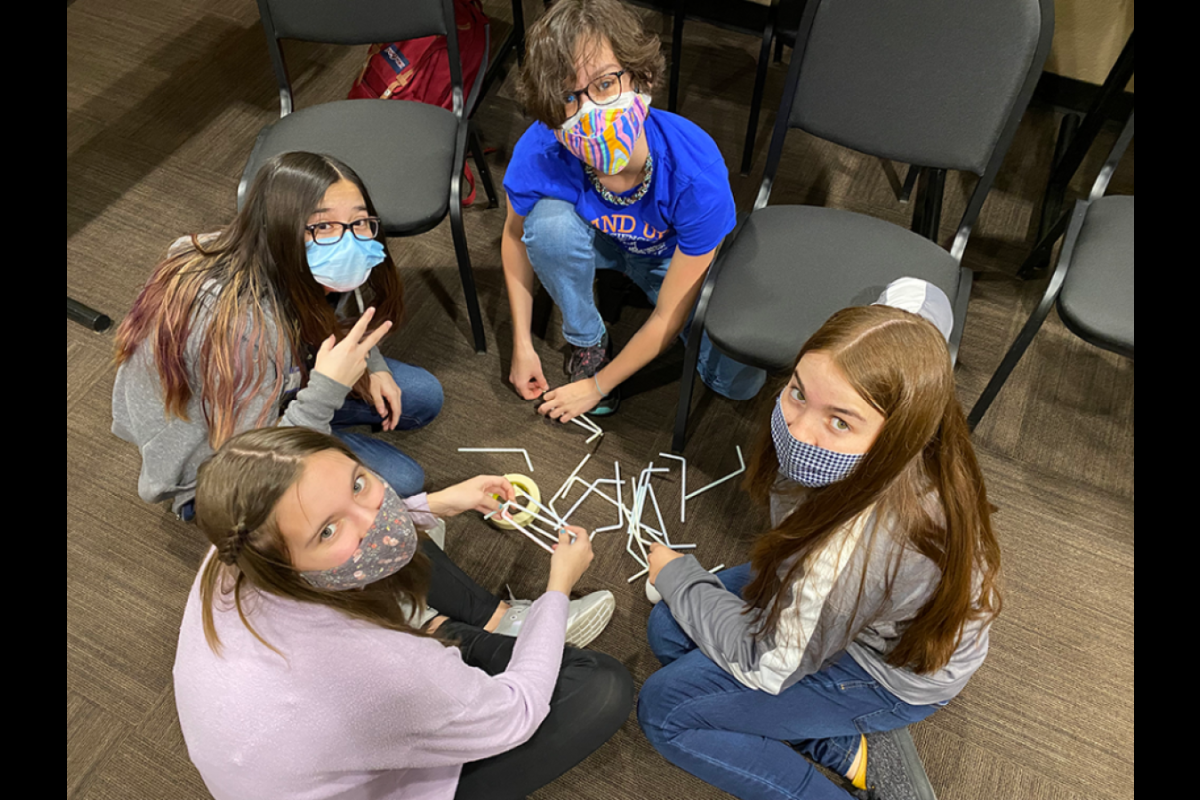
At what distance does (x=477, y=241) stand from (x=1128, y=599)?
228 cm

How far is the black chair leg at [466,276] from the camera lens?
2.16m

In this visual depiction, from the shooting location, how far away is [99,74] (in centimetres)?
332

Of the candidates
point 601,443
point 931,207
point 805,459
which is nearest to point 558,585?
point 805,459

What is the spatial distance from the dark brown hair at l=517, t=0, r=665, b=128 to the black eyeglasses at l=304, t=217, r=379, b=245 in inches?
18.0

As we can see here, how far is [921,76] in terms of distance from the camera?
1889 mm

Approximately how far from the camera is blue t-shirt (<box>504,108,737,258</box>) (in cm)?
188

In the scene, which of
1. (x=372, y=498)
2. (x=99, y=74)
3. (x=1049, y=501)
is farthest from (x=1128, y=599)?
(x=99, y=74)

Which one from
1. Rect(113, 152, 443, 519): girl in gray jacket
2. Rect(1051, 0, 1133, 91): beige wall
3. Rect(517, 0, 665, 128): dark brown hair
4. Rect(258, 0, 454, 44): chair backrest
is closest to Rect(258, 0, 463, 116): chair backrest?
Rect(258, 0, 454, 44): chair backrest

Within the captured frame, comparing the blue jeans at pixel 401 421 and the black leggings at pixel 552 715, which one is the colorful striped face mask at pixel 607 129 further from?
the black leggings at pixel 552 715

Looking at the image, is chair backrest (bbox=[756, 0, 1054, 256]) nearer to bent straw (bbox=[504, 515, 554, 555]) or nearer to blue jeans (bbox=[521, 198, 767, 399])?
blue jeans (bbox=[521, 198, 767, 399])

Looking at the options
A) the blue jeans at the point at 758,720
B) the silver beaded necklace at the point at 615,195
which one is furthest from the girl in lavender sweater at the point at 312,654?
the silver beaded necklace at the point at 615,195

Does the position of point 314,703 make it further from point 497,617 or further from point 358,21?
point 358,21

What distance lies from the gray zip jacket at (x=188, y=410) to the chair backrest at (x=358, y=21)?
94 cm

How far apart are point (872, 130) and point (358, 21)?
4.91 feet
